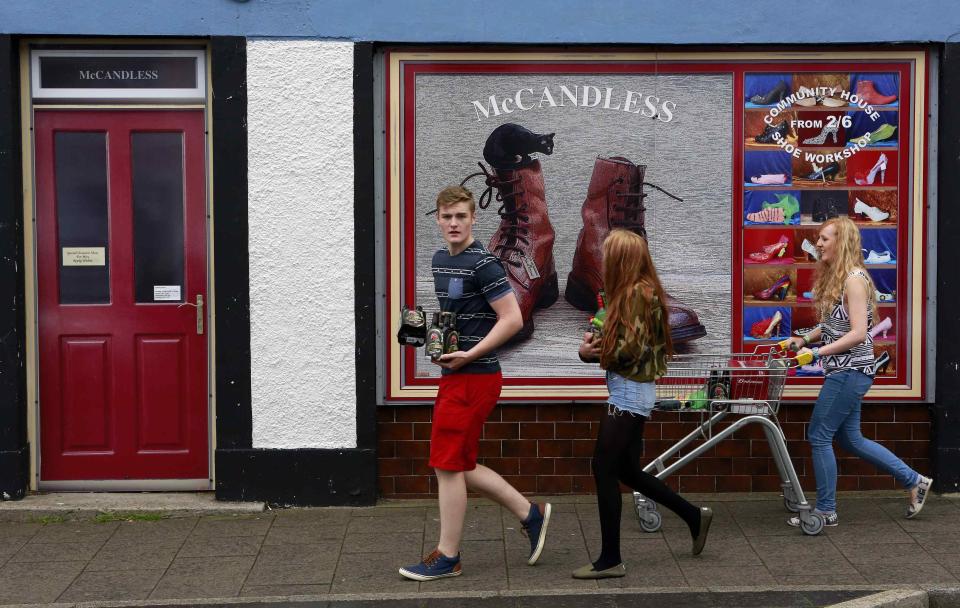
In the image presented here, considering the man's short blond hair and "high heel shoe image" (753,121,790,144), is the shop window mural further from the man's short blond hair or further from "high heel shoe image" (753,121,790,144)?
the man's short blond hair

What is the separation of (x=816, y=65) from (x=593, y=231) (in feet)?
5.69

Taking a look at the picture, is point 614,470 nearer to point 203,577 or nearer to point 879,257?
point 203,577

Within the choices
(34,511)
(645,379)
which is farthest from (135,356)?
(645,379)

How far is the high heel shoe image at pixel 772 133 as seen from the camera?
7.35 m

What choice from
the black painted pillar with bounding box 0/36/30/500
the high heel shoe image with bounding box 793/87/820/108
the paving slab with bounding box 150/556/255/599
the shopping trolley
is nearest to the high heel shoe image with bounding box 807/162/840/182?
the high heel shoe image with bounding box 793/87/820/108

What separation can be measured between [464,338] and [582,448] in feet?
6.88

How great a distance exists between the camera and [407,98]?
7266mm

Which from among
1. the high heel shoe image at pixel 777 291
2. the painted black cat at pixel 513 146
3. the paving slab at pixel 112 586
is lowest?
the paving slab at pixel 112 586

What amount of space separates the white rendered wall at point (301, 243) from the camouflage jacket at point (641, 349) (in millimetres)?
2210

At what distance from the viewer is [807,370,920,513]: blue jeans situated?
21.3ft

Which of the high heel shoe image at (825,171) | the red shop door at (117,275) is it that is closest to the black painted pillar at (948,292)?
the high heel shoe image at (825,171)

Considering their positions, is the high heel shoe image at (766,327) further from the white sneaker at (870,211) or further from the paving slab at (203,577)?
the paving slab at (203,577)

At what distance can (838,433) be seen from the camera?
6664 millimetres

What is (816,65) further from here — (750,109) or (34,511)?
(34,511)
